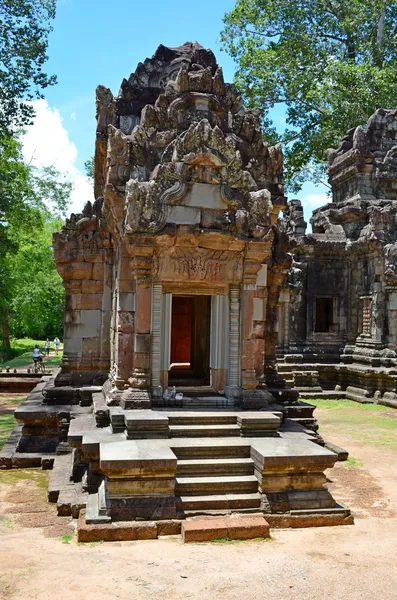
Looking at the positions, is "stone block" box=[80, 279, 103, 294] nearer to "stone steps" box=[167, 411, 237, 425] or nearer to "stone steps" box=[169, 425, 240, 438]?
"stone steps" box=[167, 411, 237, 425]

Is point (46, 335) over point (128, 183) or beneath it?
beneath

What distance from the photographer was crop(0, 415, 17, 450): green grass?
38.5 feet

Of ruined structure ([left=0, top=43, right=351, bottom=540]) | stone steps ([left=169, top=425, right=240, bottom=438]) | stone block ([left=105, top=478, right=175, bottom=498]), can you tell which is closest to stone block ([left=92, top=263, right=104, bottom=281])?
ruined structure ([left=0, top=43, right=351, bottom=540])

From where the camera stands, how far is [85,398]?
10.2m

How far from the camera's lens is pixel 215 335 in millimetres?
8555

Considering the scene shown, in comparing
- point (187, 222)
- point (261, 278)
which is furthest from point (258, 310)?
point (187, 222)

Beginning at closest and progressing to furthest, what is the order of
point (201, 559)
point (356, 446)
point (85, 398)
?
1. point (201, 559)
2. point (85, 398)
3. point (356, 446)

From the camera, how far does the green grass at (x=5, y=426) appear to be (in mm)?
11750

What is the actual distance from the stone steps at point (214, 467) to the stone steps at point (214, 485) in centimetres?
8

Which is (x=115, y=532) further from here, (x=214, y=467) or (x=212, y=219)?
(x=212, y=219)

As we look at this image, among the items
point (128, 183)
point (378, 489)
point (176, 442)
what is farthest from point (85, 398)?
point (378, 489)

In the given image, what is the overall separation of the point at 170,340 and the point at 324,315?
13181 mm

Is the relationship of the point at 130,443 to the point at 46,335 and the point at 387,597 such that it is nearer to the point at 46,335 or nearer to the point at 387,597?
the point at 387,597

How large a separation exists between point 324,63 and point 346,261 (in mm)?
11639
